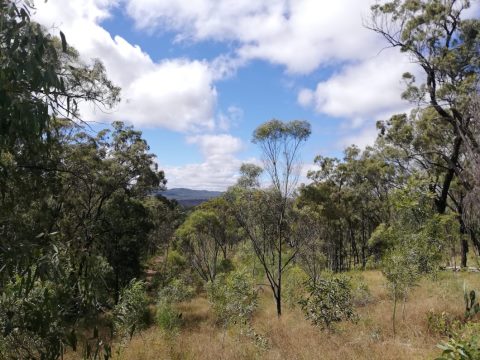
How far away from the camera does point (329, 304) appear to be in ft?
33.0

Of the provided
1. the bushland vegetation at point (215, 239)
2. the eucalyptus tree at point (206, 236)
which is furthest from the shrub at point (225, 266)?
the bushland vegetation at point (215, 239)

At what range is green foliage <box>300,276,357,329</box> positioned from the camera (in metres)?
9.98

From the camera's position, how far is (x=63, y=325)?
288 centimetres

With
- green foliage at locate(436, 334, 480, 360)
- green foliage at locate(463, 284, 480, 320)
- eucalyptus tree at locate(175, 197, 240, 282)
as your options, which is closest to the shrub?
eucalyptus tree at locate(175, 197, 240, 282)

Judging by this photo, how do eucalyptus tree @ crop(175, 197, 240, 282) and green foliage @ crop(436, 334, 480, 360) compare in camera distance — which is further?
eucalyptus tree @ crop(175, 197, 240, 282)

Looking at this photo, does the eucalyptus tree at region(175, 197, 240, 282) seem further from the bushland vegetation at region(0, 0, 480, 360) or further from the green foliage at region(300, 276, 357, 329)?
the green foliage at region(300, 276, 357, 329)

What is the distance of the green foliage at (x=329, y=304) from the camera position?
9.98m

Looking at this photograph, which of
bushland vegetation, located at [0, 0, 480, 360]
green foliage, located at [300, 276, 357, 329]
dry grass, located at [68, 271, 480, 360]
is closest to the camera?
bushland vegetation, located at [0, 0, 480, 360]

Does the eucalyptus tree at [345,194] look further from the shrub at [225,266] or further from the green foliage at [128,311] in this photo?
the green foliage at [128,311]

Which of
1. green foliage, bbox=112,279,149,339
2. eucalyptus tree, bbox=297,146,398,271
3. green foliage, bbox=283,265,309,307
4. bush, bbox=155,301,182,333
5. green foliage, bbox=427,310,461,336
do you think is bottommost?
bush, bbox=155,301,182,333

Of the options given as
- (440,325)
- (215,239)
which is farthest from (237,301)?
(215,239)

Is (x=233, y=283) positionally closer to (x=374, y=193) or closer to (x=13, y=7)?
(x=13, y=7)

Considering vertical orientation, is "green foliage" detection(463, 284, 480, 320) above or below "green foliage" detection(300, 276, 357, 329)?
above

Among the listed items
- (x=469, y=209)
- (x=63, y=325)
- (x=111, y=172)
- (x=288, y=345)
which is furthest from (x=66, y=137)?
(x=469, y=209)
